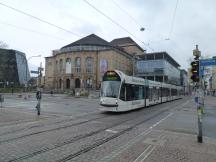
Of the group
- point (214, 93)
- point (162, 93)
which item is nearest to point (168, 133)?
point (162, 93)

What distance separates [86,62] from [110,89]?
7527 centimetres

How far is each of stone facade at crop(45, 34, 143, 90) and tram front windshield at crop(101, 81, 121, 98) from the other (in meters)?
68.1

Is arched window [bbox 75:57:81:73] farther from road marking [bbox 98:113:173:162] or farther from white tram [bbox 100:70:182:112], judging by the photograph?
road marking [bbox 98:113:173:162]

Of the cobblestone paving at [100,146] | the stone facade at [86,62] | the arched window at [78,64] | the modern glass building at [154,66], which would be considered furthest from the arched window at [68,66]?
the cobblestone paving at [100,146]

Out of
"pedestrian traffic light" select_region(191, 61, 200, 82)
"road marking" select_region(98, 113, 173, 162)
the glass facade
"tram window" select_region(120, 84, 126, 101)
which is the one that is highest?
the glass facade

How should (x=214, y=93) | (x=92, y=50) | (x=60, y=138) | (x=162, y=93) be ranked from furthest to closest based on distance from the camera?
(x=214, y=93), (x=92, y=50), (x=162, y=93), (x=60, y=138)

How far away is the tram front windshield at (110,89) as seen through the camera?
1844 centimetres

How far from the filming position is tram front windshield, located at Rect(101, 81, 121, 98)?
60.5ft

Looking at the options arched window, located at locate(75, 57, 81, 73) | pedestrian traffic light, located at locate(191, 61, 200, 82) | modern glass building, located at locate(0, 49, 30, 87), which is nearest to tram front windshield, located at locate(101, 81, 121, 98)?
pedestrian traffic light, located at locate(191, 61, 200, 82)

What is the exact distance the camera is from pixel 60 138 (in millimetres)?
9242

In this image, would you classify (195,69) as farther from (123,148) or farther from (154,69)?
(154,69)

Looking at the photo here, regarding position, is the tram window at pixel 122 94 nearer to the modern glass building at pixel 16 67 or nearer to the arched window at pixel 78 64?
the arched window at pixel 78 64

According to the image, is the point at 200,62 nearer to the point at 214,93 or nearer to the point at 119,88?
the point at 119,88

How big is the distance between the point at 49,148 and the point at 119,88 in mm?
11308
